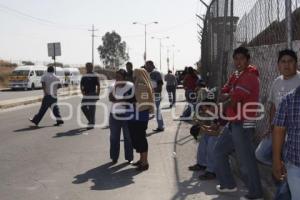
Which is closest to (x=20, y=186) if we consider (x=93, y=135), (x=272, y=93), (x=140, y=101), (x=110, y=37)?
(x=140, y=101)

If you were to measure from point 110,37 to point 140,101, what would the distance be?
123887 mm

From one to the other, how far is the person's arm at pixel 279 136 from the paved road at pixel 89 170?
2708 mm

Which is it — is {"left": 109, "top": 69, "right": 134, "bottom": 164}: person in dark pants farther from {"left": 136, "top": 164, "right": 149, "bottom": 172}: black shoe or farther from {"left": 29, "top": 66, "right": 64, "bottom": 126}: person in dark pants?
{"left": 29, "top": 66, "right": 64, "bottom": 126}: person in dark pants

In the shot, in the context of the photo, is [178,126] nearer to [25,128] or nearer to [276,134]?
[25,128]

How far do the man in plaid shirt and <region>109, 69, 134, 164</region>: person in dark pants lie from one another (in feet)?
16.8

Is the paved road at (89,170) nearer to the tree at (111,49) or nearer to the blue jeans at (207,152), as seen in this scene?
the blue jeans at (207,152)

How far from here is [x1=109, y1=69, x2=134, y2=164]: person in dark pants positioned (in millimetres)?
8883

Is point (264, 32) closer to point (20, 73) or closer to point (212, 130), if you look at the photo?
point (212, 130)

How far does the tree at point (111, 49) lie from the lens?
5138 inches

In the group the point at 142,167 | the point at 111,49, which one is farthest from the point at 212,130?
the point at 111,49

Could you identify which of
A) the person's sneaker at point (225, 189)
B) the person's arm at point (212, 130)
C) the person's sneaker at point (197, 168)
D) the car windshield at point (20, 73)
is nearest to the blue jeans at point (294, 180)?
the person's sneaker at point (225, 189)

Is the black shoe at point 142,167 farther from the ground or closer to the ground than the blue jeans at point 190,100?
closer to the ground

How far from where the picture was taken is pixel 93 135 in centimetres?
1296

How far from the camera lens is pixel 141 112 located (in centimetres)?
851
